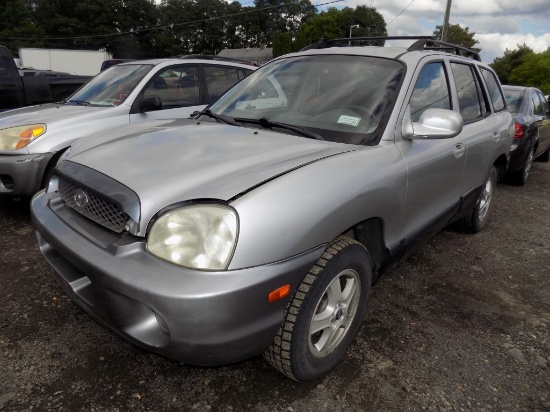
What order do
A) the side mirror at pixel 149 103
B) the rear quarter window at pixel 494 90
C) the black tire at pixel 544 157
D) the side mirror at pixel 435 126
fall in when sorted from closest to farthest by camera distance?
the side mirror at pixel 435 126 → the rear quarter window at pixel 494 90 → the side mirror at pixel 149 103 → the black tire at pixel 544 157

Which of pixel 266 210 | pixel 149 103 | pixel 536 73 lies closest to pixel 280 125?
pixel 266 210

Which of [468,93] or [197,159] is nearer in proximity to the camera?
[197,159]

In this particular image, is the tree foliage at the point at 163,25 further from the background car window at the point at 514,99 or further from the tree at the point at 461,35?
the background car window at the point at 514,99

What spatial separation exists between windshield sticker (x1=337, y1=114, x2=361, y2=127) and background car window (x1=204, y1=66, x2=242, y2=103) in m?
3.14

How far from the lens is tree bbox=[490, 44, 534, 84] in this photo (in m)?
50.7

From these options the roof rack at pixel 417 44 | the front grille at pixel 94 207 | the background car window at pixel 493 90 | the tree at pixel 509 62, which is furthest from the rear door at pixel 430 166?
the tree at pixel 509 62

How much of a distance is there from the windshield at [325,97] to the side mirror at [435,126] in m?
0.17

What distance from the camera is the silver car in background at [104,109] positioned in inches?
148

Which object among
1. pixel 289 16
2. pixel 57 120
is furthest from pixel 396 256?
pixel 289 16

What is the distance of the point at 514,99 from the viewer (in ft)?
22.5

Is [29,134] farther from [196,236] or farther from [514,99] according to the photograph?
[514,99]

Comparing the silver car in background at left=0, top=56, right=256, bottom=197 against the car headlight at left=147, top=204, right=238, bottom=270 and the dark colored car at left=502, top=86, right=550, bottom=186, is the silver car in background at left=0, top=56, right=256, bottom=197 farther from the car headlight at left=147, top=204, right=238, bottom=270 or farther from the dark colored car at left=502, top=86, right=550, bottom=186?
the dark colored car at left=502, top=86, right=550, bottom=186

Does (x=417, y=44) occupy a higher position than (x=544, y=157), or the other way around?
(x=417, y=44)

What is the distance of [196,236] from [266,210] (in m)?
0.29
